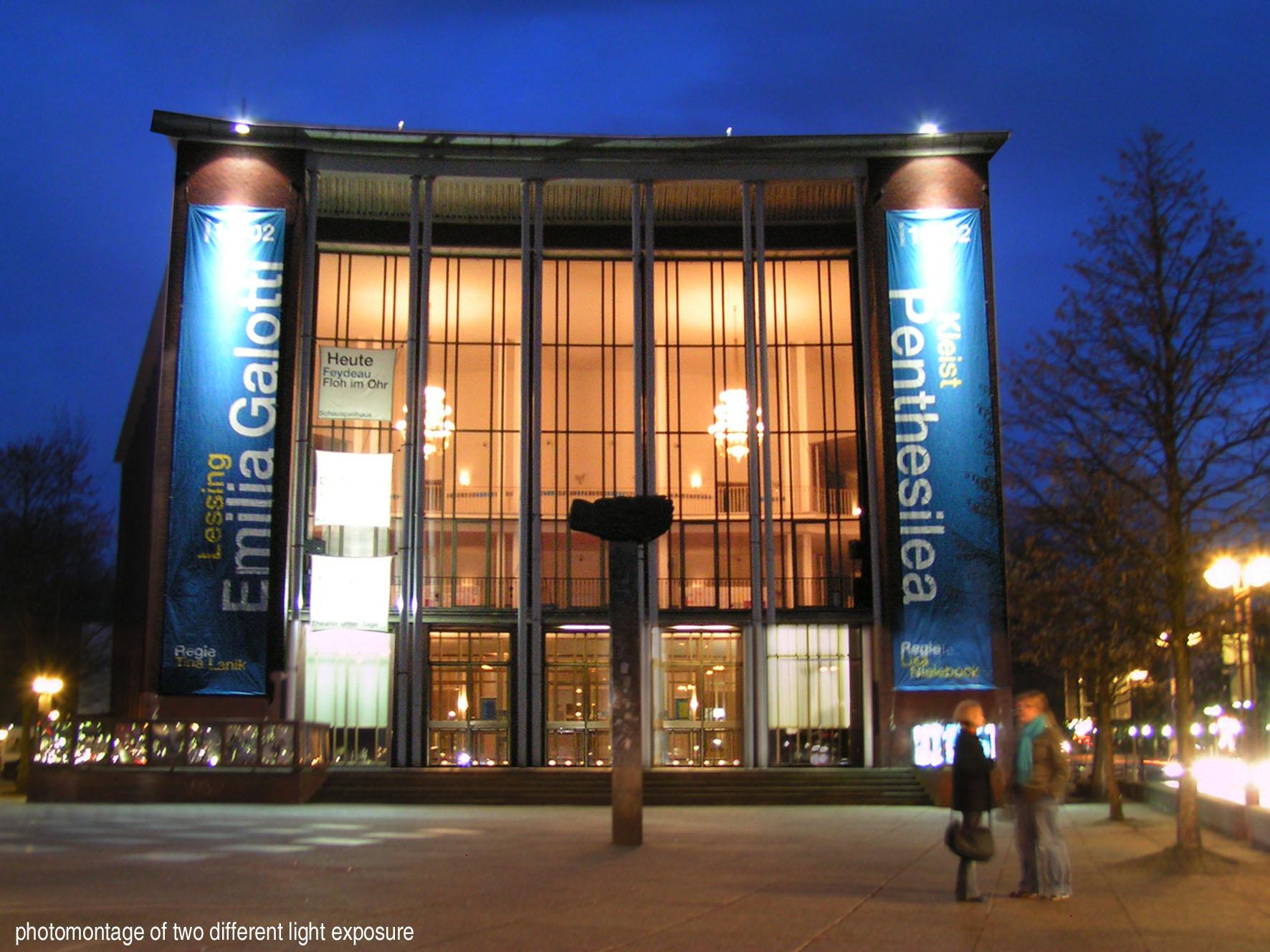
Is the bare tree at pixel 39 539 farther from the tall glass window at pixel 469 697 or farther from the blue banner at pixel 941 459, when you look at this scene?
the blue banner at pixel 941 459

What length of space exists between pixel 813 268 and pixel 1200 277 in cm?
2387

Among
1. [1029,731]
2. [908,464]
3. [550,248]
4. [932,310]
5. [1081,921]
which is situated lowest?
[1081,921]

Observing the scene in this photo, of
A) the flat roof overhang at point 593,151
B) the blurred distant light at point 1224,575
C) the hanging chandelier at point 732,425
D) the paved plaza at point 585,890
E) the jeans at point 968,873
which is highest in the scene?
the flat roof overhang at point 593,151

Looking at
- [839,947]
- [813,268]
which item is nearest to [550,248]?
[813,268]

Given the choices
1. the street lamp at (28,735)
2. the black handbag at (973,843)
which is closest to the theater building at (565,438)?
the street lamp at (28,735)

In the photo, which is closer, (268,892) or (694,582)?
(268,892)

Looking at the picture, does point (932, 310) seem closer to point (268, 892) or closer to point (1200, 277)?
point (1200, 277)

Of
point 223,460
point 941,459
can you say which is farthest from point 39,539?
point 941,459

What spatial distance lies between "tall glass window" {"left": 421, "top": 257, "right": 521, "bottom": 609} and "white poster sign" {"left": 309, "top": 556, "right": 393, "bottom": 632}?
116 inches

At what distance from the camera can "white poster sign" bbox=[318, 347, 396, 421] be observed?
35.5 m

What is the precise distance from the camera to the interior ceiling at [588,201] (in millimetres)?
38469

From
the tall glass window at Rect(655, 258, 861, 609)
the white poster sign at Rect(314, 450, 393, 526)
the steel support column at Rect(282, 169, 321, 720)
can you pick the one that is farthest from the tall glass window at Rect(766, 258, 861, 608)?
the steel support column at Rect(282, 169, 321, 720)

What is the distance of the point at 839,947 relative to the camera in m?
9.84

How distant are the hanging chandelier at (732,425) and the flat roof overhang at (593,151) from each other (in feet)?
19.8
